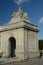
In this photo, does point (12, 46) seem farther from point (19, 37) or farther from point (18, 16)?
point (18, 16)

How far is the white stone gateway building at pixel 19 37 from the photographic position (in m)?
21.5

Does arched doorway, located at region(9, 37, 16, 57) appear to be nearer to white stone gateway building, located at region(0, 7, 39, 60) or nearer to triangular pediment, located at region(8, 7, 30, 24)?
white stone gateway building, located at region(0, 7, 39, 60)

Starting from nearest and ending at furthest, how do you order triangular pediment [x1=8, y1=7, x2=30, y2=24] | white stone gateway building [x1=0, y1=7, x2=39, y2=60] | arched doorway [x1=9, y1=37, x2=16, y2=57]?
white stone gateway building [x1=0, y1=7, x2=39, y2=60] → triangular pediment [x1=8, y1=7, x2=30, y2=24] → arched doorway [x1=9, y1=37, x2=16, y2=57]

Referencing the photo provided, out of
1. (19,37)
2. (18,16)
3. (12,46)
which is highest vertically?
(18,16)

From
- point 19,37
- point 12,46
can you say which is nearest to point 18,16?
point 19,37

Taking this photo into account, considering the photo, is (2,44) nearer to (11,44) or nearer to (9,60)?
→ (11,44)

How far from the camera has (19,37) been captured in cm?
2183

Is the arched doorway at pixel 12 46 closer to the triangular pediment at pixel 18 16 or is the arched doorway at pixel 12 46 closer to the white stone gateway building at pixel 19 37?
the white stone gateway building at pixel 19 37

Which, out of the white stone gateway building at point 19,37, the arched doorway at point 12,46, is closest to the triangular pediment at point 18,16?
the white stone gateway building at point 19,37

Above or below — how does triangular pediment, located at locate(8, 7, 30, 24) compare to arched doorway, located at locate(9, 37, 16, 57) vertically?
above

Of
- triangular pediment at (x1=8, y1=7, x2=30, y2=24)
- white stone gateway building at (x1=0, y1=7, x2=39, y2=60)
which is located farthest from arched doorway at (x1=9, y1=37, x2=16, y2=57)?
triangular pediment at (x1=8, y1=7, x2=30, y2=24)

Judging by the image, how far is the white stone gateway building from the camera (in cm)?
2148

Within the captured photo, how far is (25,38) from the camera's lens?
71.3 ft

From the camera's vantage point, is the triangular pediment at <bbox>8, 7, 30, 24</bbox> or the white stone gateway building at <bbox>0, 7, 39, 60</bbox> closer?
the white stone gateway building at <bbox>0, 7, 39, 60</bbox>
